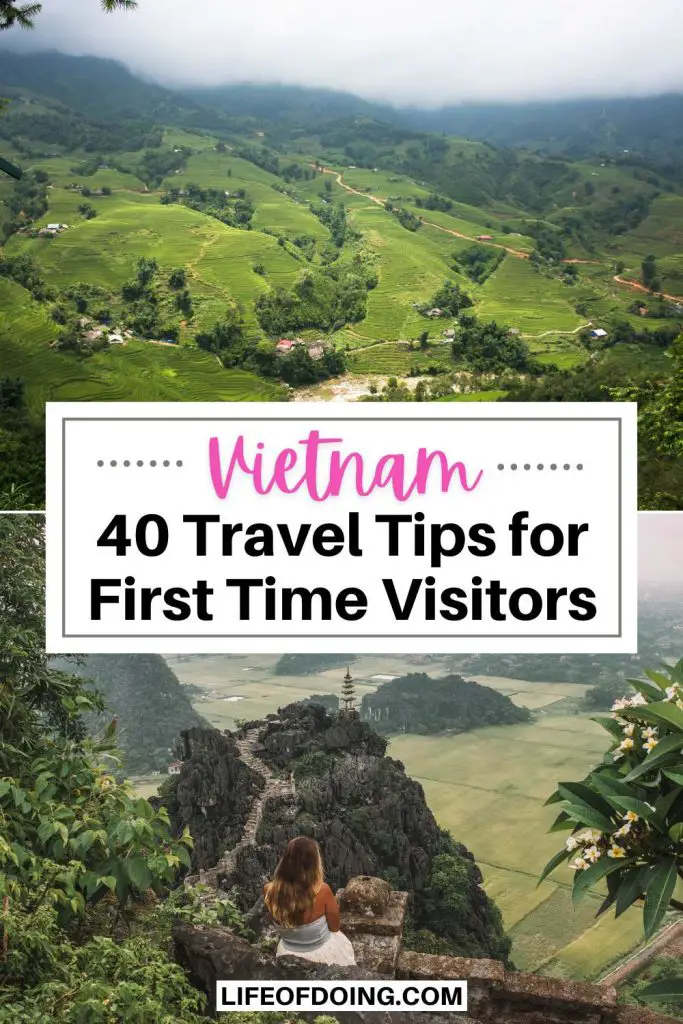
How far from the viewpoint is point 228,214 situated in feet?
14.7

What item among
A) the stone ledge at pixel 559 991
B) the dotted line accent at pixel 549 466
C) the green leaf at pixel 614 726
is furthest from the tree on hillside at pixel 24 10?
the stone ledge at pixel 559 991

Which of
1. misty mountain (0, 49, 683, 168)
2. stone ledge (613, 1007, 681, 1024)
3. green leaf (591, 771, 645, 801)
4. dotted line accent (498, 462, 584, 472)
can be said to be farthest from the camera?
misty mountain (0, 49, 683, 168)

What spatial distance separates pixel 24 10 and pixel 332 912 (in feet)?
12.6

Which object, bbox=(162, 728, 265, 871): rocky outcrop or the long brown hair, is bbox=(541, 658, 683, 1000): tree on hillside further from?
bbox=(162, 728, 265, 871): rocky outcrop

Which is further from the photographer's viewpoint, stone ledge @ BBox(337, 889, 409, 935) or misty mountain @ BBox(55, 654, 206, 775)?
misty mountain @ BBox(55, 654, 206, 775)

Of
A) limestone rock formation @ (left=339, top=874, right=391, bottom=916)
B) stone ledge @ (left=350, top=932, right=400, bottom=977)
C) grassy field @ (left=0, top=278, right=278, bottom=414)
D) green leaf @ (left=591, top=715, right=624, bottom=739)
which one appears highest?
grassy field @ (left=0, top=278, right=278, bottom=414)

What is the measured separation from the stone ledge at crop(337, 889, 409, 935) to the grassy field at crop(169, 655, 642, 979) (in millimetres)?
267

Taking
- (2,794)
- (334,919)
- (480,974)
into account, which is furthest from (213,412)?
(480,974)

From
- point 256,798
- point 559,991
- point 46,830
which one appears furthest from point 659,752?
point 46,830

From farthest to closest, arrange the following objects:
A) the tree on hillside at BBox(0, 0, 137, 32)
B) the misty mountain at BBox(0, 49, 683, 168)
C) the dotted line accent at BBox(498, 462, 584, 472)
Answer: the misty mountain at BBox(0, 49, 683, 168)
the tree on hillside at BBox(0, 0, 137, 32)
the dotted line accent at BBox(498, 462, 584, 472)

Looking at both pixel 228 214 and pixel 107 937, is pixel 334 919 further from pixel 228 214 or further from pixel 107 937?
pixel 228 214

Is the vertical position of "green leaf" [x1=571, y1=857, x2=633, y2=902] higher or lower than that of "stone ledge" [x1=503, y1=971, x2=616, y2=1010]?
higher

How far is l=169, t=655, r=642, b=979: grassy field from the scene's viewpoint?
261 cm

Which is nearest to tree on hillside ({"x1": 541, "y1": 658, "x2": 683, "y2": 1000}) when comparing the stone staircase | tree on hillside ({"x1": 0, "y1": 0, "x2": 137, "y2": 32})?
the stone staircase
